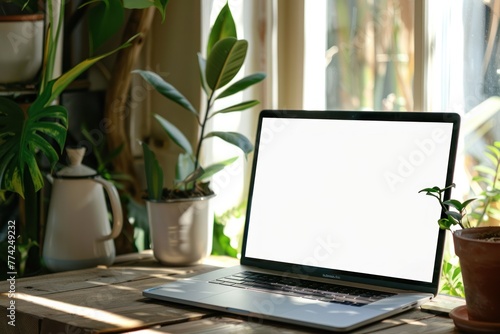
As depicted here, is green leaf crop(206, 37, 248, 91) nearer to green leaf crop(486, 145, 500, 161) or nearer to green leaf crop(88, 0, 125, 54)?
green leaf crop(88, 0, 125, 54)

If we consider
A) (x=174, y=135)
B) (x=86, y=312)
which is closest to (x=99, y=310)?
(x=86, y=312)

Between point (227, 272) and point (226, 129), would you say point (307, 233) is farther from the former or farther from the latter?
point (226, 129)

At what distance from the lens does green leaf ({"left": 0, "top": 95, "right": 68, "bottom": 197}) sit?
162 centimetres

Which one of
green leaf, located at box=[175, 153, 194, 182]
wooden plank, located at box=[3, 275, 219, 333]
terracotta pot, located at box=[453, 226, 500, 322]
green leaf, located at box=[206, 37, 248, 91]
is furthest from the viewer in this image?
green leaf, located at box=[175, 153, 194, 182]

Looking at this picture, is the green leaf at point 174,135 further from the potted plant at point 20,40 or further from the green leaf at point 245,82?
the potted plant at point 20,40

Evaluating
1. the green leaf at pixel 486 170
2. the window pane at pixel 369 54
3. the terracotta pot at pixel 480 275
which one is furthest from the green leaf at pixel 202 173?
the terracotta pot at pixel 480 275

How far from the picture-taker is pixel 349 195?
5.17ft

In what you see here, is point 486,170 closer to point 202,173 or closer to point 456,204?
point 456,204

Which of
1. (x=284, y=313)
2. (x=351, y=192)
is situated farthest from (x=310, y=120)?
(x=284, y=313)

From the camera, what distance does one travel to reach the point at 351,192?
62.0 inches

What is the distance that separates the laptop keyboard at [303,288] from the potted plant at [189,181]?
8.0 inches

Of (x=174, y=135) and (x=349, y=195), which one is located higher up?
(x=174, y=135)

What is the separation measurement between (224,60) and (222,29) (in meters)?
0.09

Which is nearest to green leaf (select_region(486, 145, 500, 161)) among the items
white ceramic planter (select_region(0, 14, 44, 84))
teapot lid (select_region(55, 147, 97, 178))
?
teapot lid (select_region(55, 147, 97, 178))
